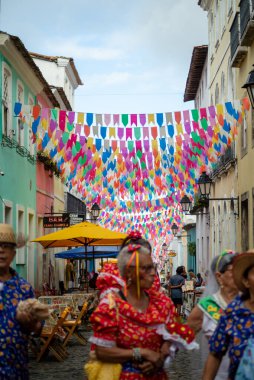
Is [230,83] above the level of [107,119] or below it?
above

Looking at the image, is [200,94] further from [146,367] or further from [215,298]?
[146,367]

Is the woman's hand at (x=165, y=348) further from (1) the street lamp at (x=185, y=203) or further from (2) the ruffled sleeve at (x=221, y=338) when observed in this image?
(1) the street lamp at (x=185, y=203)

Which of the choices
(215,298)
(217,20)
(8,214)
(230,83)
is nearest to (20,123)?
(8,214)

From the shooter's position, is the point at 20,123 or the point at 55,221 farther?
the point at 55,221

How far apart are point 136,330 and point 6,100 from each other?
1783 centimetres

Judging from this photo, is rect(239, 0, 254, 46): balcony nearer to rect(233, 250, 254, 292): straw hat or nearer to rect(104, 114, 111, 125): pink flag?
rect(104, 114, 111, 125): pink flag

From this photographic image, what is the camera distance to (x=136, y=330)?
5000mm

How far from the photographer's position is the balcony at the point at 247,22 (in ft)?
63.4

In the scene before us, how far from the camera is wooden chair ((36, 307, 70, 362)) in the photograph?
13.5 meters

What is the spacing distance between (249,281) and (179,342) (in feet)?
1.81

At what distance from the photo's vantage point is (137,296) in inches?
203

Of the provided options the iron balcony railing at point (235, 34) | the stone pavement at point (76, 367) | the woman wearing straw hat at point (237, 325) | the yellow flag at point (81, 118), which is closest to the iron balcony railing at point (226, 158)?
the iron balcony railing at point (235, 34)

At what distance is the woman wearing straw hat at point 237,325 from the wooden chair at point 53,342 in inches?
333

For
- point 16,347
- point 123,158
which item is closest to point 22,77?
point 123,158
